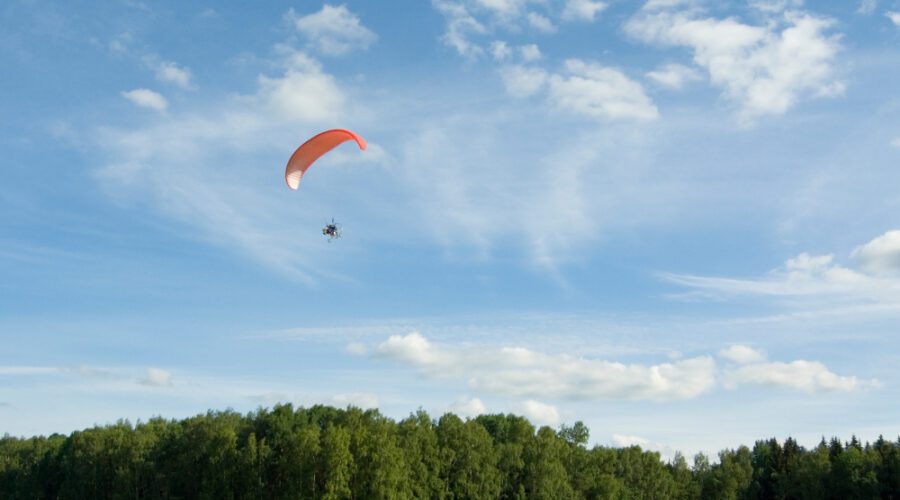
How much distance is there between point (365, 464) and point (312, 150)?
2797 centimetres

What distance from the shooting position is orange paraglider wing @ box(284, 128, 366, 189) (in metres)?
39.4

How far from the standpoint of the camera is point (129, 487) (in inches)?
2763

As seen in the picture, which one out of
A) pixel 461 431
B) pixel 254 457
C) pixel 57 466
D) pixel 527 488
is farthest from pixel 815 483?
pixel 57 466

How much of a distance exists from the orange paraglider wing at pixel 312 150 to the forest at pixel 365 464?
23.7m

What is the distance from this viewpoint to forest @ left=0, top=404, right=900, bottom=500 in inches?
2331

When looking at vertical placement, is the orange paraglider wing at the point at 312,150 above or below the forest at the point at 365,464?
above

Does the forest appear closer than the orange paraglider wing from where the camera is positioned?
No

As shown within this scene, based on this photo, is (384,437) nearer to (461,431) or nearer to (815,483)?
(461,431)

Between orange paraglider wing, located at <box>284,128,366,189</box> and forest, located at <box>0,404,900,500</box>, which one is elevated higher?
orange paraglider wing, located at <box>284,128,366,189</box>

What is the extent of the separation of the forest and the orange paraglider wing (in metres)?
23.7

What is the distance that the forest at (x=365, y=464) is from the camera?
59.2 m

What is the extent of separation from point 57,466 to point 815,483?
82421mm

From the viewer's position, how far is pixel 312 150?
41.2m

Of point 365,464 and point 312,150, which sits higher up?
point 312,150
